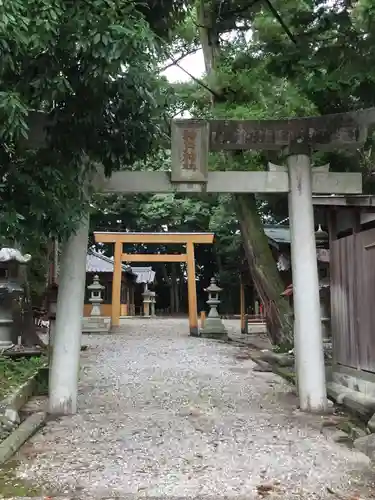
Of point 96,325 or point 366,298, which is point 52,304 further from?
point 96,325

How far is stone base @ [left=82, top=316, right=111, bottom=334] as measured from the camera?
58.9ft

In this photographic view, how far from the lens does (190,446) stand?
5094mm

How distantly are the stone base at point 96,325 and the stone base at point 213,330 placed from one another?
3.51m

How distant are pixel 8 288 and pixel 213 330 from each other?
25.7 feet

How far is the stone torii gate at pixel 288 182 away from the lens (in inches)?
251

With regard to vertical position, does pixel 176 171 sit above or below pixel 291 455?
above

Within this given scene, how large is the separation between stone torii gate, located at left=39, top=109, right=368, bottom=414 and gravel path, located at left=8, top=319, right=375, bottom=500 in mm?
770

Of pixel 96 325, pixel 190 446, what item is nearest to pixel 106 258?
pixel 96 325

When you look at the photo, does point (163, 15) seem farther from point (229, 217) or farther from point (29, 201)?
point (229, 217)

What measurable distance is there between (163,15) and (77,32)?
1.83 m

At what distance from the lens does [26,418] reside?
599cm

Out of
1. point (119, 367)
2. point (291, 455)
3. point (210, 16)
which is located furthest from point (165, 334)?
point (291, 455)

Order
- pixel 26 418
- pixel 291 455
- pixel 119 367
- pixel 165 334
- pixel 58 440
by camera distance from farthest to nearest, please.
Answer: pixel 165 334, pixel 119 367, pixel 26 418, pixel 58 440, pixel 291 455

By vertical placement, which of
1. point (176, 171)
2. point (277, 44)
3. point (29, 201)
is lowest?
point (29, 201)
